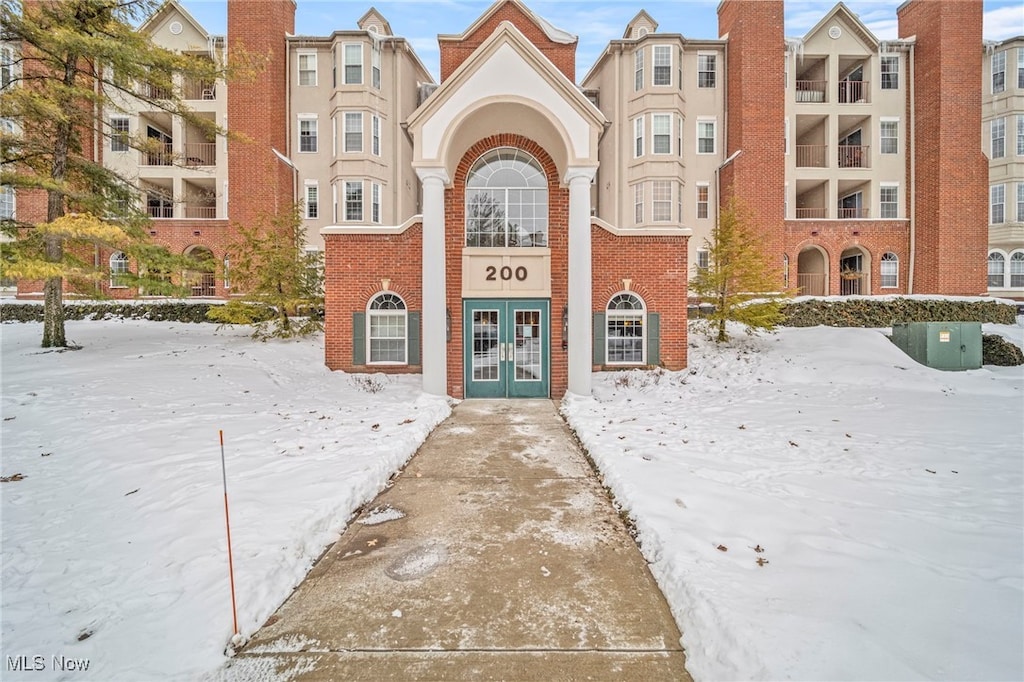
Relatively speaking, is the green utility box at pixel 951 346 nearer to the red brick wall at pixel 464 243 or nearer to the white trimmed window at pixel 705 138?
the red brick wall at pixel 464 243

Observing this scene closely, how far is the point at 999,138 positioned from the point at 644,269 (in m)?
27.6

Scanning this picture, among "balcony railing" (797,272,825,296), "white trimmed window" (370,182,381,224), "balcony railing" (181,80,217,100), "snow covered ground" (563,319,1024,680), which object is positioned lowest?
"snow covered ground" (563,319,1024,680)

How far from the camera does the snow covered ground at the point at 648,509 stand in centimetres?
278

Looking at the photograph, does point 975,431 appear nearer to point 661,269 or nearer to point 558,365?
point 661,269

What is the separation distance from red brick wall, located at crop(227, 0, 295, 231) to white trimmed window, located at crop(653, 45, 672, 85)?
19.0 meters

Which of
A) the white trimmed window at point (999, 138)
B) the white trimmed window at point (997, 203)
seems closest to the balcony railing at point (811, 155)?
the white trimmed window at point (997, 203)

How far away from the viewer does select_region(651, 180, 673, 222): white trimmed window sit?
21672 mm

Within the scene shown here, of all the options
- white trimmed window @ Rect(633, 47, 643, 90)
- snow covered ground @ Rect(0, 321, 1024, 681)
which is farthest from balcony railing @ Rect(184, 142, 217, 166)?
white trimmed window @ Rect(633, 47, 643, 90)

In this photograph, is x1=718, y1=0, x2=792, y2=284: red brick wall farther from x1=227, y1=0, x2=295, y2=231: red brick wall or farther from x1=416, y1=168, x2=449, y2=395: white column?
x1=227, y1=0, x2=295, y2=231: red brick wall

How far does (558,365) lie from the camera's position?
1146 centimetres

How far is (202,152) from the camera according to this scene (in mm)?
23531

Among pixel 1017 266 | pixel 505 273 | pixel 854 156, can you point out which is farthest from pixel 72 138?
pixel 1017 266

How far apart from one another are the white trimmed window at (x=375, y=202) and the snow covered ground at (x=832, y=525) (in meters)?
16.4

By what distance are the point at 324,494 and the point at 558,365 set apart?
24.5 ft
